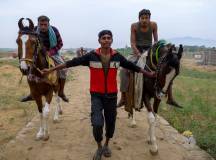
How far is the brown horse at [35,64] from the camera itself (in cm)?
628

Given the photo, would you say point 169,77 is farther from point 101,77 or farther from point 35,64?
point 35,64

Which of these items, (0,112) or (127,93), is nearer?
(127,93)

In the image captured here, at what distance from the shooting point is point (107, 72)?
5977 mm

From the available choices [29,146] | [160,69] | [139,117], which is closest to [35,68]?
[29,146]

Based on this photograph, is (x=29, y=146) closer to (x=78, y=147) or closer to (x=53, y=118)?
(x=78, y=147)

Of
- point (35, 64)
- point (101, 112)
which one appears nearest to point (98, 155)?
point (101, 112)

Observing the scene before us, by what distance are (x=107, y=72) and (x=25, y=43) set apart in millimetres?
1600

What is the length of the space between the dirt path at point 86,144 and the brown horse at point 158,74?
44cm

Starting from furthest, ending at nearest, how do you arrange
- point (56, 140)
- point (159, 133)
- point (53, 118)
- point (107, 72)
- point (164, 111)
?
point (164, 111) < point (53, 118) < point (159, 133) < point (56, 140) < point (107, 72)

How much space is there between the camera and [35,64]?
689 centimetres

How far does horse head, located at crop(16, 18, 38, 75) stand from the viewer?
20.3 feet

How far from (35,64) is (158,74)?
2.44m

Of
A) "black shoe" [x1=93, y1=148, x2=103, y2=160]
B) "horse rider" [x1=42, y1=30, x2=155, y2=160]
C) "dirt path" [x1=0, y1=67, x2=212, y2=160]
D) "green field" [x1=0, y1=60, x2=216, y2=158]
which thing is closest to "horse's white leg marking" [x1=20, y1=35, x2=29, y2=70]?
"horse rider" [x1=42, y1=30, x2=155, y2=160]

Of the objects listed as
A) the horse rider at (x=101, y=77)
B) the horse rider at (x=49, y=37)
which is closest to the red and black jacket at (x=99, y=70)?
the horse rider at (x=101, y=77)
